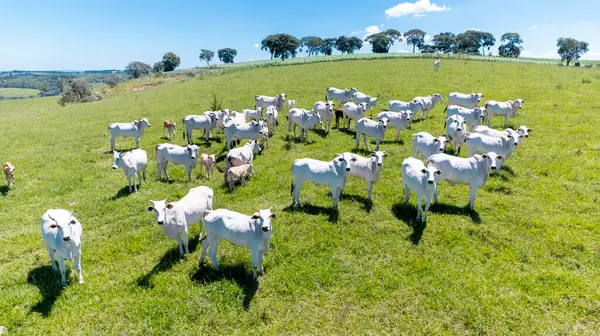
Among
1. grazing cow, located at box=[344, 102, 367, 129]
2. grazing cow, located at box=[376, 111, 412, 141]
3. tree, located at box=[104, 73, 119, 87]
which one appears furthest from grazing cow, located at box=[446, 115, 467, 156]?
tree, located at box=[104, 73, 119, 87]

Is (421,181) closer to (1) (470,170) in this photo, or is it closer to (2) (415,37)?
(1) (470,170)

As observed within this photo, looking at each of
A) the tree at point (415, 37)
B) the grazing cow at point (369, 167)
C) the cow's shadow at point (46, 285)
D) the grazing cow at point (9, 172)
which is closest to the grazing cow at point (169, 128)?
the grazing cow at point (9, 172)

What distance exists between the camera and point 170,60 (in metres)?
145

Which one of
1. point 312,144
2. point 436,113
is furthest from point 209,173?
point 436,113

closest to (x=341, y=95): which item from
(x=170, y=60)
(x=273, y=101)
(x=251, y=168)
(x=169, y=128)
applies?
(x=273, y=101)

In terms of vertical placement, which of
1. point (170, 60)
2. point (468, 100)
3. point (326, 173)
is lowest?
point (326, 173)

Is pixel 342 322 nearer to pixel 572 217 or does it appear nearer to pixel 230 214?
pixel 230 214

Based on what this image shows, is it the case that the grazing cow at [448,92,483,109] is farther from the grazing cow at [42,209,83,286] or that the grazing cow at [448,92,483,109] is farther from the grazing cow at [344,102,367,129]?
the grazing cow at [42,209,83,286]

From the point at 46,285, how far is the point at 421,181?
38.8 ft

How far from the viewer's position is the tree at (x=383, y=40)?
152 meters

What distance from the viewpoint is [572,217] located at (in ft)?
37.1

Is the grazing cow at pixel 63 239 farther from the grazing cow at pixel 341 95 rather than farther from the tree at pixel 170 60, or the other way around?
the tree at pixel 170 60

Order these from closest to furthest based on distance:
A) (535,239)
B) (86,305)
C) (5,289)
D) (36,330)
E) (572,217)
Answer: (36,330) < (86,305) < (5,289) < (535,239) < (572,217)

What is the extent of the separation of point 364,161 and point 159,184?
975cm
